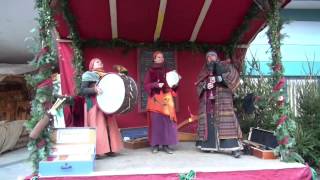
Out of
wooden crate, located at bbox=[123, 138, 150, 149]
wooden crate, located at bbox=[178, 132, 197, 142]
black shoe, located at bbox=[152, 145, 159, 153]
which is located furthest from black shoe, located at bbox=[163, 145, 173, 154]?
wooden crate, located at bbox=[178, 132, 197, 142]

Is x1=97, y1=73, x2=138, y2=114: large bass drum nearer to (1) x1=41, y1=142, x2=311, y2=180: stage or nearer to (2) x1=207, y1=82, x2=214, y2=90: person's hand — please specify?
(1) x1=41, y1=142, x2=311, y2=180: stage

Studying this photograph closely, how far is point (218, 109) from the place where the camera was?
5.17m

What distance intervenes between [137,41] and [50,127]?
296 cm

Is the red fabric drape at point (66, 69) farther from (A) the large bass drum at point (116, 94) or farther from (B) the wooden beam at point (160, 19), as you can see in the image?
(A) the large bass drum at point (116, 94)

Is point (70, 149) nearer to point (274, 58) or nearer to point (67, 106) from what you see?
point (67, 106)

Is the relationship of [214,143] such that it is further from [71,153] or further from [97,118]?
[71,153]

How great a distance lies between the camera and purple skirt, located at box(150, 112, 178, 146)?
5.28 m

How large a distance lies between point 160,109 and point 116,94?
Result: 826mm

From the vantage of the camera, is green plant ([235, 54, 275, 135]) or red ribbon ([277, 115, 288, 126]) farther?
green plant ([235, 54, 275, 135])

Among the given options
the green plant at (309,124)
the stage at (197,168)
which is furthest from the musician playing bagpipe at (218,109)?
the green plant at (309,124)

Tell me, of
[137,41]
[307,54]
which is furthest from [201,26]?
[307,54]

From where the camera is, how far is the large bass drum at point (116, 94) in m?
4.66

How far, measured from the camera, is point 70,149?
4.29 metres

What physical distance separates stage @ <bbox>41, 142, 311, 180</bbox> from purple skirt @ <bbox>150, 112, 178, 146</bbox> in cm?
31
